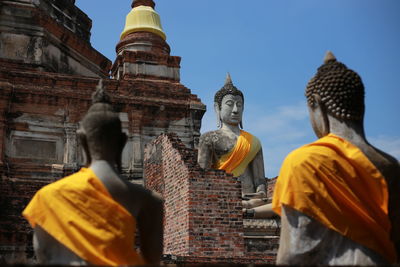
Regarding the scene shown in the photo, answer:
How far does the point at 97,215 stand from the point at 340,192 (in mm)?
1414

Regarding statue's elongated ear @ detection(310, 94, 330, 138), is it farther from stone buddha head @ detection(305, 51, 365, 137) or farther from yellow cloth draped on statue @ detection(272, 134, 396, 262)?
yellow cloth draped on statue @ detection(272, 134, 396, 262)

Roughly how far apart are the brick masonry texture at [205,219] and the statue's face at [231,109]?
1.87 meters

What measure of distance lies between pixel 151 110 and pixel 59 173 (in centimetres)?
312

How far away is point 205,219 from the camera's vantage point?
9.04 meters

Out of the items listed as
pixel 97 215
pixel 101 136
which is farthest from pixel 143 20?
pixel 97 215

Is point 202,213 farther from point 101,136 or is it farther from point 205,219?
point 101,136

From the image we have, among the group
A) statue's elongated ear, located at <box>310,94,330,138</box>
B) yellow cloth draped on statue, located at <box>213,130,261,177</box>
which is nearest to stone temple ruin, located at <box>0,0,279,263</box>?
yellow cloth draped on statue, located at <box>213,130,261,177</box>

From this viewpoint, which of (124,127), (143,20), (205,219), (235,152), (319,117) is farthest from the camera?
(143,20)

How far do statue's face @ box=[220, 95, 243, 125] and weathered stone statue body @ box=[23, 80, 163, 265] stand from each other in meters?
8.05

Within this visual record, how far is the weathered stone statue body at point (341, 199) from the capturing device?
324cm

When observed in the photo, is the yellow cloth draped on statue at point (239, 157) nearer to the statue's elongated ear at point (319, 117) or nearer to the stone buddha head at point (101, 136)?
the statue's elongated ear at point (319, 117)

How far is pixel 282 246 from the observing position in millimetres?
3293

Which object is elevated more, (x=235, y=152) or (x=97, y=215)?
(x=235, y=152)

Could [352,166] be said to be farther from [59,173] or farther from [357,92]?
[59,173]
